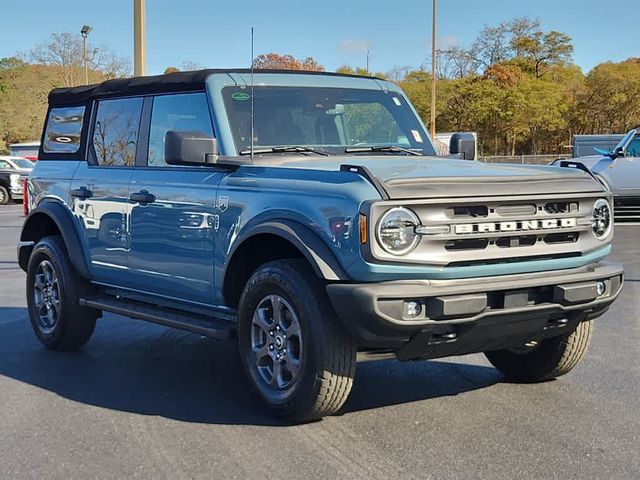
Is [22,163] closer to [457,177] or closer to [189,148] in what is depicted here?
[189,148]

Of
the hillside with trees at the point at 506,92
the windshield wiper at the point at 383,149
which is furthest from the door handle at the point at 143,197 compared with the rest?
the hillside with trees at the point at 506,92

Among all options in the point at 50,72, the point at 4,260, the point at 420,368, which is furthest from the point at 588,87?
the point at 420,368

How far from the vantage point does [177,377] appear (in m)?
6.06

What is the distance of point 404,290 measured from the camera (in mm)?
4277

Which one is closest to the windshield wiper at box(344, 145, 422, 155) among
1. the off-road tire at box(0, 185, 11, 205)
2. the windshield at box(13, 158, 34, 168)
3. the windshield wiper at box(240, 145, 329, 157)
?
the windshield wiper at box(240, 145, 329, 157)

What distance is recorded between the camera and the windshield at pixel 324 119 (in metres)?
5.77

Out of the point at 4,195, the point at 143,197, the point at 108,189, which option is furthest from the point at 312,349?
the point at 4,195

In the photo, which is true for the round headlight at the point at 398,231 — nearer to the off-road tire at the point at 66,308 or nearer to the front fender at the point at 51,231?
the front fender at the point at 51,231

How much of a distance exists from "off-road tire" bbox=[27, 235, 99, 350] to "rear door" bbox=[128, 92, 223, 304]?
2.70 ft

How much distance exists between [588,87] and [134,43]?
5604cm

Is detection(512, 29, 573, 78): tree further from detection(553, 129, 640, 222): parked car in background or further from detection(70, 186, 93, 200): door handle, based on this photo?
detection(70, 186, 93, 200): door handle

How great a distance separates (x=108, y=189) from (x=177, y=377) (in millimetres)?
1502

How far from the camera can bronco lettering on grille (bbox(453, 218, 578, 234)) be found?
448 centimetres

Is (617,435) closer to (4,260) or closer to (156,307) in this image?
(156,307)
